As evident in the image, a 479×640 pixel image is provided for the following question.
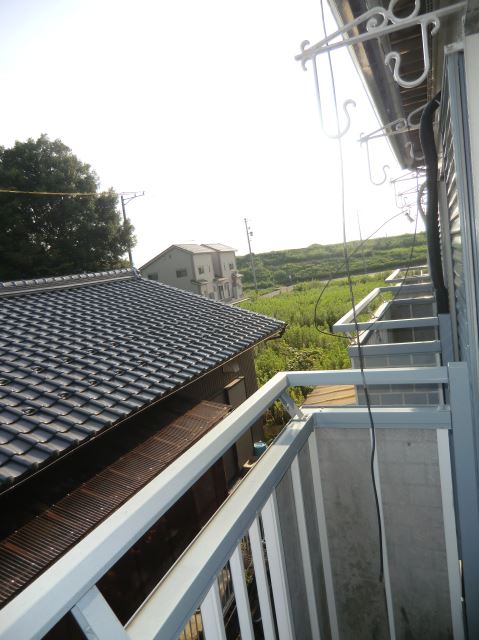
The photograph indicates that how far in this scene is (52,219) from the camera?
63.6ft

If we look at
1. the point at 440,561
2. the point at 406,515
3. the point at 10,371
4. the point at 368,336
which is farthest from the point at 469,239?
the point at 10,371

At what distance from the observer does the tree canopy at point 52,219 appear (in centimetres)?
1822

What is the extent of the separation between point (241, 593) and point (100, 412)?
2.68 meters

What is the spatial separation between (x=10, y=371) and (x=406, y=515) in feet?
11.8

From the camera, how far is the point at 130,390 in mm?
3953

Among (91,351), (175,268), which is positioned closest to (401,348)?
(91,351)

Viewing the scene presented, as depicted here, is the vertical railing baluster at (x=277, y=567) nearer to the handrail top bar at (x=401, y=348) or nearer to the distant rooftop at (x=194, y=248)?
the handrail top bar at (x=401, y=348)

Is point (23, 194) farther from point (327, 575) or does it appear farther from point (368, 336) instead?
point (327, 575)

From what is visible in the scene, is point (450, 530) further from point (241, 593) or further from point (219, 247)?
point (219, 247)

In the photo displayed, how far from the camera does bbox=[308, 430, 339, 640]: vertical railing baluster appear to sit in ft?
5.42

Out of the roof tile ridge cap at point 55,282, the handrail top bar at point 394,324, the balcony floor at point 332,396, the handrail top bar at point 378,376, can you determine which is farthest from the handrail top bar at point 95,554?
the balcony floor at point 332,396

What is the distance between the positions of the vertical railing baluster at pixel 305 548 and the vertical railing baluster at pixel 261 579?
318 mm

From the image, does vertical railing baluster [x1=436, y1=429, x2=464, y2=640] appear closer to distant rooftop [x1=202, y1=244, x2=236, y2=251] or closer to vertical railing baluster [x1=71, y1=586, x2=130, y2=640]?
vertical railing baluster [x1=71, y1=586, x2=130, y2=640]

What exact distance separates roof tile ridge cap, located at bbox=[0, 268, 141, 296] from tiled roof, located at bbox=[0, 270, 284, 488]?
2 centimetres
